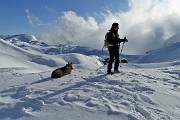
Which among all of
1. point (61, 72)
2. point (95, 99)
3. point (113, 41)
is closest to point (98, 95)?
point (95, 99)

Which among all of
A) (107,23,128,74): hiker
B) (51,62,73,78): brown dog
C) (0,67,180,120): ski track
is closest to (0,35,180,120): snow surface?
(0,67,180,120): ski track

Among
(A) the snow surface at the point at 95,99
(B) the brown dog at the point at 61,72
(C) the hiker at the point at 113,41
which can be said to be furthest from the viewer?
(B) the brown dog at the point at 61,72

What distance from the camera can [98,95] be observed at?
11898 mm

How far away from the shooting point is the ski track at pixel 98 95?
10.4 metres

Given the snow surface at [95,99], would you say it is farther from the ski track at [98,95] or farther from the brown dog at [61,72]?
the brown dog at [61,72]

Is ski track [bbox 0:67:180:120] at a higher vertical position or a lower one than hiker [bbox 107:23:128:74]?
lower

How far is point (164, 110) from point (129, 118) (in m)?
1.49

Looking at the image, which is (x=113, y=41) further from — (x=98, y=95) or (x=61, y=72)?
(x=98, y=95)

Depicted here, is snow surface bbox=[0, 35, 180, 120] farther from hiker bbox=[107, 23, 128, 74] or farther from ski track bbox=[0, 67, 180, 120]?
hiker bbox=[107, 23, 128, 74]

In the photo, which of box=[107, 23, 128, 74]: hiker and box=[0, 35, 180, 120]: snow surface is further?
box=[107, 23, 128, 74]: hiker

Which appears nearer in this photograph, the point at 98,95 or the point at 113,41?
the point at 98,95

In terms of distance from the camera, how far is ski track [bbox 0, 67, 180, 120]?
34.3 feet

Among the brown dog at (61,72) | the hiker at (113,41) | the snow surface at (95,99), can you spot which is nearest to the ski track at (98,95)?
the snow surface at (95,99)

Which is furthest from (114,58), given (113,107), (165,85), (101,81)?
(113,107)
